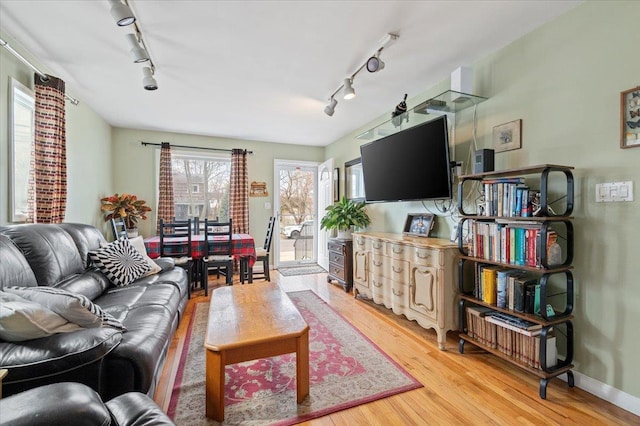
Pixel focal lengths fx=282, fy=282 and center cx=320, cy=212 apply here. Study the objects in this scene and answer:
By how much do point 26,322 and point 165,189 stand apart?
3.83 metres

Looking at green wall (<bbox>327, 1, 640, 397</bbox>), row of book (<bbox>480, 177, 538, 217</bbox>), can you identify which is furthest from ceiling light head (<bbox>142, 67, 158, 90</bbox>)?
green wall (<bbox>327, 1, 640, 397</bbox>)

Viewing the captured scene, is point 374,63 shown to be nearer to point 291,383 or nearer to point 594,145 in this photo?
point 594,145

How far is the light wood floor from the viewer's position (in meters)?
1.53

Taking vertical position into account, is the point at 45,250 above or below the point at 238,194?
below

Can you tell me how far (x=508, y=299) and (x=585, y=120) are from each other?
125 cm

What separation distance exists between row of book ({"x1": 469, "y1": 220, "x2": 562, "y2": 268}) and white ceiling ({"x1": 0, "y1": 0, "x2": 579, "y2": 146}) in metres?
1.43

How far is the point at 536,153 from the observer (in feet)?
6.77

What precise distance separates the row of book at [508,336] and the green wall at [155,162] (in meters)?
3.93

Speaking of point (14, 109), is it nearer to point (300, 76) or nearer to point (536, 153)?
point (300, 76)

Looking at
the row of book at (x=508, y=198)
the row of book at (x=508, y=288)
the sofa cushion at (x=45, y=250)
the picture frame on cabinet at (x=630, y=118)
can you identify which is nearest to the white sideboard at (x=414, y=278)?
the row of book at (x=508, y=288)

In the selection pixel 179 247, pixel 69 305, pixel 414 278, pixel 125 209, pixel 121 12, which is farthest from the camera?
pixel 125 209

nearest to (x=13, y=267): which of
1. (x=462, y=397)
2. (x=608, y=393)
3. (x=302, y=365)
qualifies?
(x=302, y=365)

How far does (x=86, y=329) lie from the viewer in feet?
4.18

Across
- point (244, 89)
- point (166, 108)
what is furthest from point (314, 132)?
point (166, 108)
